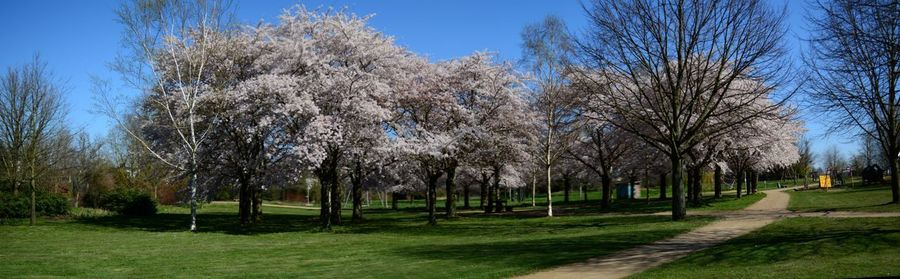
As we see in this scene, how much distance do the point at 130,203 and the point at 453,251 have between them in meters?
32.4

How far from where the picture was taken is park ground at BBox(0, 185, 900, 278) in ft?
42.2

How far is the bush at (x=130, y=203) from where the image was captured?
137ft

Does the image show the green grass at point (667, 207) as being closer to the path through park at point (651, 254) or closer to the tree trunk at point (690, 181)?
the tree trunk at point (690, 181)

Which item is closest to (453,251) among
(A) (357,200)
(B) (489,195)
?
(A) (357,200)

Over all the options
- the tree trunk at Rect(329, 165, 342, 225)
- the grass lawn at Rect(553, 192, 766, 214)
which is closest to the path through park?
the grass lawn at Rect(553, 192, 766, 214)

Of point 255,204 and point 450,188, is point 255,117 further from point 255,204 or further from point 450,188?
point 450,188

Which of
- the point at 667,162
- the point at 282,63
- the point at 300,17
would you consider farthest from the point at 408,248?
the point at 667,162

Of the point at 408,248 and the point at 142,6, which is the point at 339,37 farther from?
the point at 408,248

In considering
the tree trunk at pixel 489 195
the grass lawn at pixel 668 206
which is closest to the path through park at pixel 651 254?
the grass lawn at pixel 668 206

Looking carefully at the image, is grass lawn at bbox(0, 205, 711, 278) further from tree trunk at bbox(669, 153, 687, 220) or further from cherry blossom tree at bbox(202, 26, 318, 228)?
cherry blossom tree at bbox(202, 26, 318, 228)

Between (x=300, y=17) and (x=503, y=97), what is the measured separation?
37.0ft

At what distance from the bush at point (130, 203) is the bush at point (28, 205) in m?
4.10

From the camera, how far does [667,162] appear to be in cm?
4269

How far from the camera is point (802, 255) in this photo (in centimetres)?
1360
